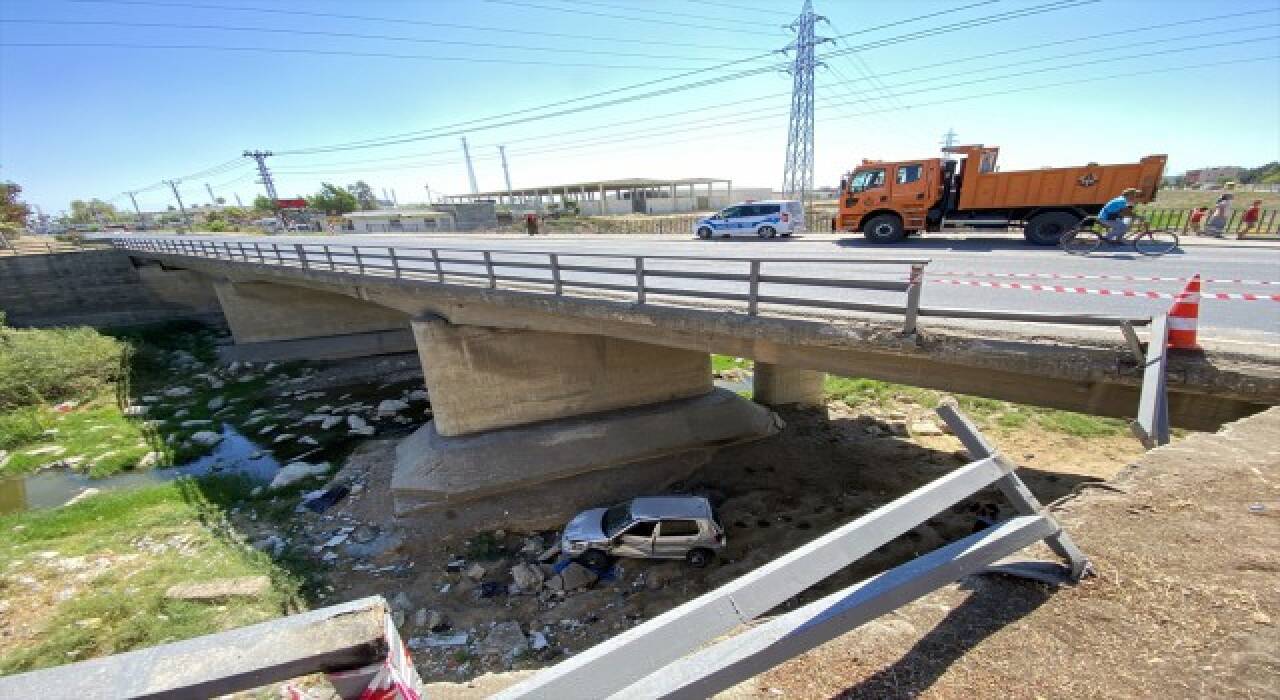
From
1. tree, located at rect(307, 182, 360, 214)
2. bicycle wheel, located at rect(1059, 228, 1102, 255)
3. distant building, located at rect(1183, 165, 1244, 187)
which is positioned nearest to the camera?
bicycle wheel, located at rect(1059, 228, 1102, 255)

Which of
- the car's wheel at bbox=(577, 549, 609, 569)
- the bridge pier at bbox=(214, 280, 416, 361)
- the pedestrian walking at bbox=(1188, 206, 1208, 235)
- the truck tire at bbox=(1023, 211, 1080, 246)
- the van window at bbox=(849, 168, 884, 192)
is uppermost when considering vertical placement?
the van window at bbox=(849, 168, 884, 192)

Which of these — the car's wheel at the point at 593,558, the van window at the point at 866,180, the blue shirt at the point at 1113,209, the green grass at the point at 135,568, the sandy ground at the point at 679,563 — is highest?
the van window at the point at 866,180

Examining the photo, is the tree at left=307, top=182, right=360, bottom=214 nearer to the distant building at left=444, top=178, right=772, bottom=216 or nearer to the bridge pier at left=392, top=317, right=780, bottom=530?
the distant building at left=444, top=178, right=772, bottom=216

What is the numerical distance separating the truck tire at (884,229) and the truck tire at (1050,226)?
3.09 meters

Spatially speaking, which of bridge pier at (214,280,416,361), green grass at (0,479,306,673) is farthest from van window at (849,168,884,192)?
bridge pier at (214,280,416,361)

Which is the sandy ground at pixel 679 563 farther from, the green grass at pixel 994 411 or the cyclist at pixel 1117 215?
the cyclist at pixel 1117 215

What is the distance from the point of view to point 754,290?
6.77m

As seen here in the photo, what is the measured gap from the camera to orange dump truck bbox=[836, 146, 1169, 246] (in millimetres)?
12258

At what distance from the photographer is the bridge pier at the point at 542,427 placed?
11445 millimetres

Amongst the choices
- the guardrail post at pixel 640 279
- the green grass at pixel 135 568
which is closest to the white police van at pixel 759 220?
the guardrail post at pixel 640 279

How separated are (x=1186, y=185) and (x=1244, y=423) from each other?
10040 centimetres

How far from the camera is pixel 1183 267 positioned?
29.0 ft

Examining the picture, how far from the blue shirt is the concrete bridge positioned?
4.52m

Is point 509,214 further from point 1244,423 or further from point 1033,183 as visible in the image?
point 1244,423
